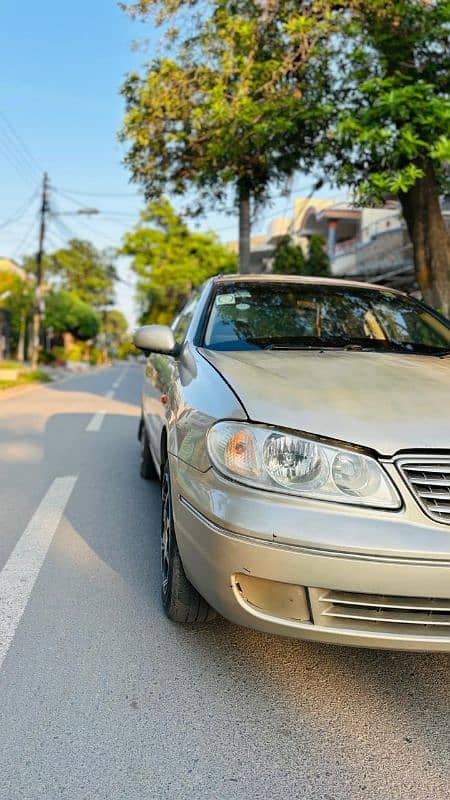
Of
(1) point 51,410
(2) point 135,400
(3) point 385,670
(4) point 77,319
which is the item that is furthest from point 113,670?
(4) point 77,319

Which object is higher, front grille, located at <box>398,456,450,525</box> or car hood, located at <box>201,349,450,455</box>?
car hood, located at <box>201,349,450,455</box>

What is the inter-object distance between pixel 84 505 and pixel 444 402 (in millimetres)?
3545

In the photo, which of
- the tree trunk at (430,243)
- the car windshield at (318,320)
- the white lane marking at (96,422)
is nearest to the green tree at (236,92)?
the tree trunk at (430,243)

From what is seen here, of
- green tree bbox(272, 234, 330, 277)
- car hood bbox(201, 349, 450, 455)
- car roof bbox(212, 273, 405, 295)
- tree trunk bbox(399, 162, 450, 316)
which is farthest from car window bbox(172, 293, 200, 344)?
green tree bbox(272, 234, 330, 277)

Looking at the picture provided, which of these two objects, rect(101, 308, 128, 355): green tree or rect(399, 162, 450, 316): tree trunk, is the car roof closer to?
rect(399, 162, 450, 316): tree trunk

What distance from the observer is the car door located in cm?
385

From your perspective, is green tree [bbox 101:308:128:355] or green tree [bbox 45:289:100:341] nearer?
green tree [bbox 45:289:100:341]

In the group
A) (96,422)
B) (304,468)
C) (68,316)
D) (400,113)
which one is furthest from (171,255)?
(304,468)

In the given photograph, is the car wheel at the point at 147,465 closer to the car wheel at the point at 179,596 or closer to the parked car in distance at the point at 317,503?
the car wheel at the point at 179,596

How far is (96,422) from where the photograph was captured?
11.1 meters

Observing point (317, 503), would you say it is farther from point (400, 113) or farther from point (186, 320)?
point (400, 113)

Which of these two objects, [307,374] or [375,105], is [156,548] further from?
[375,105]

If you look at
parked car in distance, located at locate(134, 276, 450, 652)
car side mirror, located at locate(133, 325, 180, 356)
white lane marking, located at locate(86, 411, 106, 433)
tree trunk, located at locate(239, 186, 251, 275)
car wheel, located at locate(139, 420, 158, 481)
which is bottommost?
white lane marking, located at locate(86, 411, 106, 433)

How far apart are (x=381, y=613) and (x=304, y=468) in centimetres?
55
